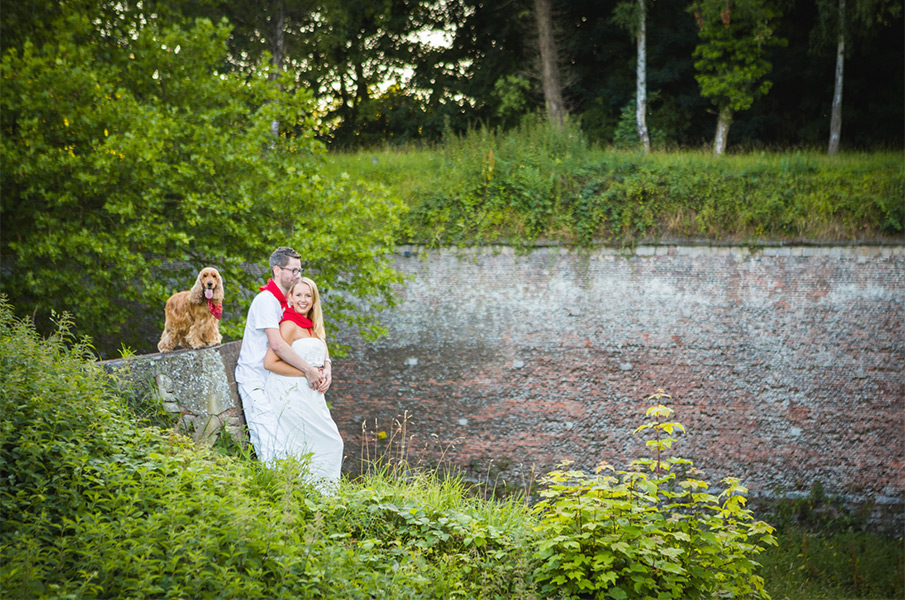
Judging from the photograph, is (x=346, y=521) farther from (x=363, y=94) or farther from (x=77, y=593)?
(x=363, y=94)

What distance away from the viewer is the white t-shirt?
17.7ft

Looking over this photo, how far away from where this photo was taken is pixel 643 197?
12.9 metres

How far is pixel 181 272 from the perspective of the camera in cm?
1032

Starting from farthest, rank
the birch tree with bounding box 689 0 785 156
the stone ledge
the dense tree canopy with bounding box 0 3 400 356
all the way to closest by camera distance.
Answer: the birch tree with bounding box 689 0 785 156
the dense tree canopy with bounding box 0 3 400 356
the stone ledge

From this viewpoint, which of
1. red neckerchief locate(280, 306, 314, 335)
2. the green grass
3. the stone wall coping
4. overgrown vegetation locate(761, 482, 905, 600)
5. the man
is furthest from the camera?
the stone wall coping

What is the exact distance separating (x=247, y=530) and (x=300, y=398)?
1849 mm

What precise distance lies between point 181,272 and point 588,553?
318 inches

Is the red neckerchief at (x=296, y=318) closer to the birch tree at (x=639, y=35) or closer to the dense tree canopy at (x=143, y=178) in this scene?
the dense tree canopy at (x=143, y=178)

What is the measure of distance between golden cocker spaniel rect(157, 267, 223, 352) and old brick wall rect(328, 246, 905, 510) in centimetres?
616

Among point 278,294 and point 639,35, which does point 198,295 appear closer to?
point 278,294

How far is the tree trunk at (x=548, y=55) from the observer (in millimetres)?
18125

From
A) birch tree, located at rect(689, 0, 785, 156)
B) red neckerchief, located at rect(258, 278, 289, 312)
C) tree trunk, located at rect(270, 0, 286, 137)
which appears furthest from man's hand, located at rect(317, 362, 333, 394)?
birch tree, located at rect(689, 0, 785, 156)

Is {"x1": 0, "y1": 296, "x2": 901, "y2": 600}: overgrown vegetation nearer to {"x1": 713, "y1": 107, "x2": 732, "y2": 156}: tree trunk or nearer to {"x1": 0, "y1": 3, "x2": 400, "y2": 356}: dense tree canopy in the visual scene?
{"x1": 0, "y1": 3, "x2": 400, "y2": 356}: dense tree canopy

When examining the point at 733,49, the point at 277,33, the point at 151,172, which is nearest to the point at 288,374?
the point at 151,172
